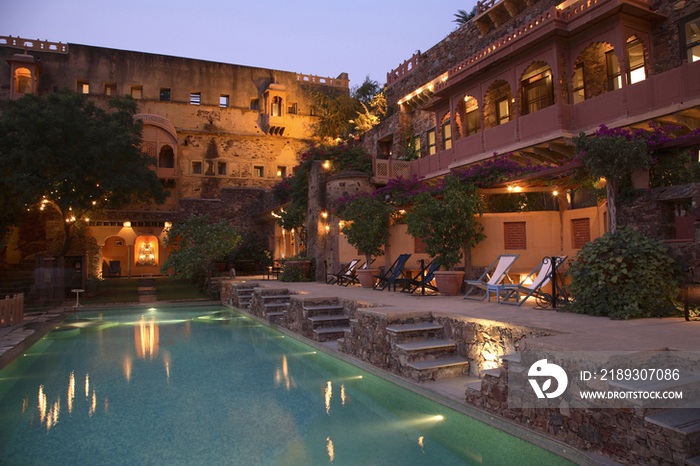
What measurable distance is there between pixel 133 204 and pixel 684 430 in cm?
2656

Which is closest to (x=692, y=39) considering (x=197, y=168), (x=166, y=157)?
(x=166, y=157)

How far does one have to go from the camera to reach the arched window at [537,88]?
42.9ft

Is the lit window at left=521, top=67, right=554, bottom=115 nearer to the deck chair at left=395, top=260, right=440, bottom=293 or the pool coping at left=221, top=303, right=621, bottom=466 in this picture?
the deck chair at left=395, top=260, right=440, bottom=293

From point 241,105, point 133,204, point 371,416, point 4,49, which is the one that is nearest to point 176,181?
point 133,204

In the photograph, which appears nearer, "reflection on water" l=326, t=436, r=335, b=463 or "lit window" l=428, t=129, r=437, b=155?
"reflection on water" l=326, t=436, r=335, b=463

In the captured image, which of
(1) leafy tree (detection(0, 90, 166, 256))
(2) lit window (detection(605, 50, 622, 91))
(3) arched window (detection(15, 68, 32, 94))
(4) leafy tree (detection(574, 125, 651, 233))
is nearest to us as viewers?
(4) leafy tree (detection(574, 125, 651, 233))

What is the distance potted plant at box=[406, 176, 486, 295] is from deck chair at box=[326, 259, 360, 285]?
4.00m

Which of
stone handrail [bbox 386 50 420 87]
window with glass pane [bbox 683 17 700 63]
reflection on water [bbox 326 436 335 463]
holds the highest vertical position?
stone handrail [bbox 386 50 420 87]

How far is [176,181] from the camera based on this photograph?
2745 cm

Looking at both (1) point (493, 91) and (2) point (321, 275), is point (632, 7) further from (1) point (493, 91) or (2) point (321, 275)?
(2) point (321, 275)

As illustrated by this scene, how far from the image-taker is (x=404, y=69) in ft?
69.1

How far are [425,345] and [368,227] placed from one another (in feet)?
23.0

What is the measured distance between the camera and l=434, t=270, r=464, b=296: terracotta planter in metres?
8.77

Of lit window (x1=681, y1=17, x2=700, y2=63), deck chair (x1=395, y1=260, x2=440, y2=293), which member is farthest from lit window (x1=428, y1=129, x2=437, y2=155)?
deck chair (x1=395, y1=260, x2=440, y2=293)
